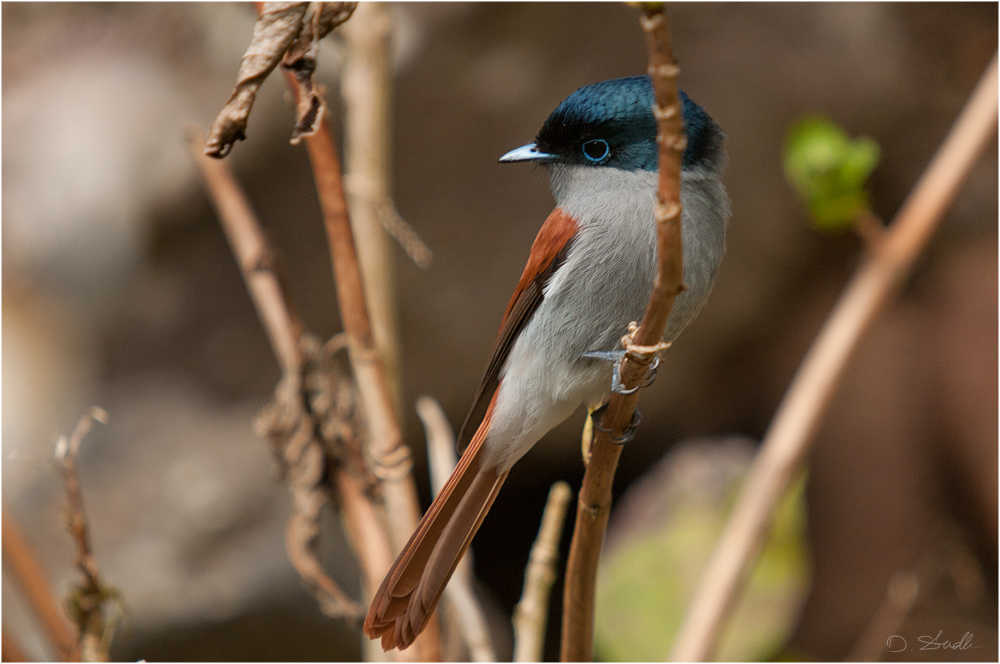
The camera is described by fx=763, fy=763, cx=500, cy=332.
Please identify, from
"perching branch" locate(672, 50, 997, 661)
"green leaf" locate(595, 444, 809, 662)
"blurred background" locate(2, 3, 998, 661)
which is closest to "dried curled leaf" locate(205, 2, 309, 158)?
"perching branch" locate(672, 50, 997, 661)

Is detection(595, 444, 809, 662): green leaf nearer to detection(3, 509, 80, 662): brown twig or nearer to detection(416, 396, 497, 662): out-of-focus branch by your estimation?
detection(416, 396, 497, 662): out-of-focus branch

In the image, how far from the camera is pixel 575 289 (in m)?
1.19

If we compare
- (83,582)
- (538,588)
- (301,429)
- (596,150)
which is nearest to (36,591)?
(83,582)

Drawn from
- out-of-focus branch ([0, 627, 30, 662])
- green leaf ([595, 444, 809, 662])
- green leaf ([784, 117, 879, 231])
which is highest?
green leaf ([784, 117, 879, 231])

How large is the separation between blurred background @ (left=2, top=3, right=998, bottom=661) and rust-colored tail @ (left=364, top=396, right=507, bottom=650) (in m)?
1.24

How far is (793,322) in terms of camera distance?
3.36 metres

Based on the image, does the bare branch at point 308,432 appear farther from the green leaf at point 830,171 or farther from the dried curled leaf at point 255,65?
the green leaf at point 830,171

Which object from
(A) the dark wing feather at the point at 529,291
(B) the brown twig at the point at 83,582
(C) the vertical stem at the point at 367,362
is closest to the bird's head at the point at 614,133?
(A) the dark wing feather at the point at 529,291

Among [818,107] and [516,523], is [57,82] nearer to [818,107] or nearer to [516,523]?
[516,523]

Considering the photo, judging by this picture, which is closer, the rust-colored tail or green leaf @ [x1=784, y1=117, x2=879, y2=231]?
the rust-colored tail

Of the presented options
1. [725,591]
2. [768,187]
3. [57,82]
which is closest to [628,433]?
[725,591]

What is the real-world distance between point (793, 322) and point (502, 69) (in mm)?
1690

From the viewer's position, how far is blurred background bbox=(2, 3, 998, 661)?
2.62m

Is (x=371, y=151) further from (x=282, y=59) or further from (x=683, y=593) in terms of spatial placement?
(x=683, y=593)
